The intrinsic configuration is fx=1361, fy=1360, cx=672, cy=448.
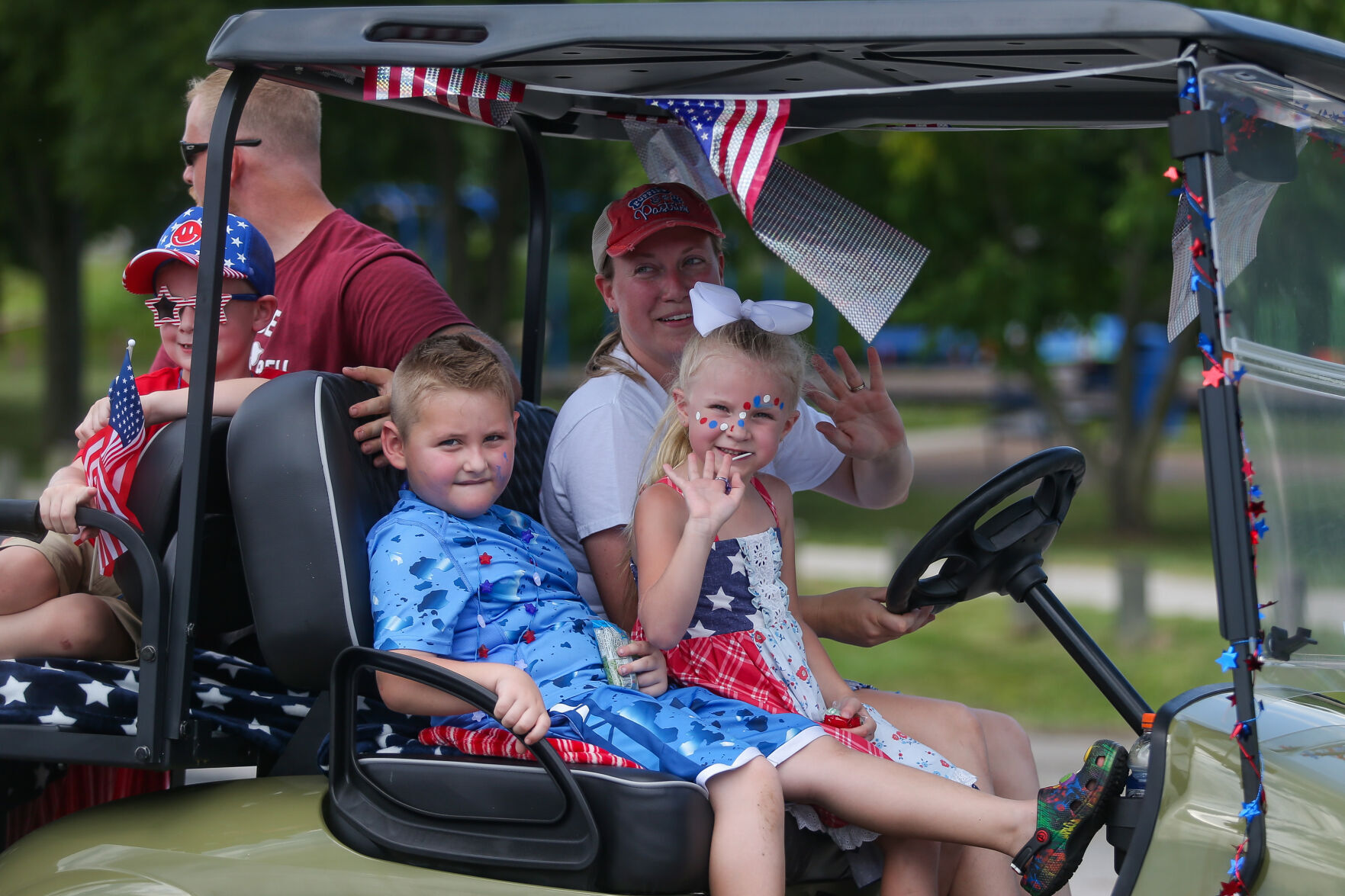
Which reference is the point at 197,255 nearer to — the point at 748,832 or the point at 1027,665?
the point at 748,832

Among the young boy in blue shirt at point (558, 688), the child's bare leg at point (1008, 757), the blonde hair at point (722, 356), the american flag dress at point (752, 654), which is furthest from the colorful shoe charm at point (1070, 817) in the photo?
the blonde hair at point (722, 356)

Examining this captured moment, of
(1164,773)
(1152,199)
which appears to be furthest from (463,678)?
(1152,199)

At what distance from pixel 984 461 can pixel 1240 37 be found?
575 inches

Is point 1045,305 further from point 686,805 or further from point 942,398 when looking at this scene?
point 942,398

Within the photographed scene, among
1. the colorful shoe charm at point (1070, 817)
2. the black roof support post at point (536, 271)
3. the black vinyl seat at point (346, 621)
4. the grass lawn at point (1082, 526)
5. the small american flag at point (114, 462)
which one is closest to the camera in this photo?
the colorful shoe charm at point (1070, 817)

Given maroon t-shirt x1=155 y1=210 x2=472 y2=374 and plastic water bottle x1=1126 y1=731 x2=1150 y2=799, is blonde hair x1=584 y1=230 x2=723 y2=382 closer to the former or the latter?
maroon t-shirt x1=155 y1=210 x2=472 y2=374

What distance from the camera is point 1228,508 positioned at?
1647mm

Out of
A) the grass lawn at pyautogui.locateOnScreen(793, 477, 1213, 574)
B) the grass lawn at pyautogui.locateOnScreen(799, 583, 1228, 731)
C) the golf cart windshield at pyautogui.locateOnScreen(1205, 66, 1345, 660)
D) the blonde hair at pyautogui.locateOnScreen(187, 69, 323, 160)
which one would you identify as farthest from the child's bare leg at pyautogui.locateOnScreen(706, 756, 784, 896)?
the grass lawn at pyautogui.locateOnScreen(793, 477, 1213, 574)

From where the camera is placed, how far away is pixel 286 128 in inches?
118

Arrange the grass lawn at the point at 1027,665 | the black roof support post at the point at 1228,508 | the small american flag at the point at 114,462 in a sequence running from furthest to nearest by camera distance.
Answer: the grass lawn at the point at 1027,665 < the small american flag at the point at 114,462 < the black roof support post at the point at 1228,508

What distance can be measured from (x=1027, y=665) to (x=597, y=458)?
4624mm

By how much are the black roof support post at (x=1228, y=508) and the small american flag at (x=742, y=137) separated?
0.56 meters

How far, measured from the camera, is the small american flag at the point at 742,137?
1.95 metres

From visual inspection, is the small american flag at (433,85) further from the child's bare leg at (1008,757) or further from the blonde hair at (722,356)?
the child's bare leg at (1008,757)
